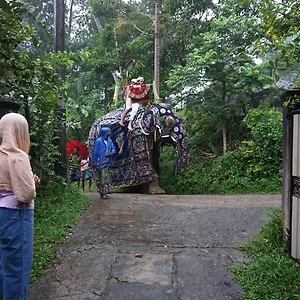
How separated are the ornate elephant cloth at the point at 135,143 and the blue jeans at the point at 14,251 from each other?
246 inches

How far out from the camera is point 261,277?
3.29 metres

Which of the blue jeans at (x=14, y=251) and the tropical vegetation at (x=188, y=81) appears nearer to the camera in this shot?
the blue jeans at (x=14, y=251)

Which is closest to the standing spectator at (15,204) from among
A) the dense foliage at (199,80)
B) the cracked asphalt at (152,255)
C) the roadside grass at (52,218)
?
the cracked asphalt at (152,255)

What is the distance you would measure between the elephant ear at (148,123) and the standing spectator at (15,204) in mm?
6167

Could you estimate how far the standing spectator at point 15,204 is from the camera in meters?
2.62

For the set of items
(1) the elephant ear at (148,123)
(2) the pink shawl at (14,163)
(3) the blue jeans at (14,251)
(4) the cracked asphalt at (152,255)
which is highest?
(1) the elephant ear at (148,123)

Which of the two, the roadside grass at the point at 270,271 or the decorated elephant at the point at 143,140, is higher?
the decorated elephant at the point at 143,140

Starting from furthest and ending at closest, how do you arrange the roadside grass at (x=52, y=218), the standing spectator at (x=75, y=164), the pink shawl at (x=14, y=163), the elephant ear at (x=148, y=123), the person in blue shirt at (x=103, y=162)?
1. the standing spectator at (x=75, y=164)
2. the elephant ear at (x=148, y=123)
3. the person in blue shirt at (x=103, y=162)
4. the roadside grass at (x=52, y=218)
5. the pink shawl at (x=14, y=163)

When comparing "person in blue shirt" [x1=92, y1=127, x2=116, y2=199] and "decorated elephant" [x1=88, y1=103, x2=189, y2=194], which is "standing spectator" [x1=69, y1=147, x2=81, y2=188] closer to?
"decorated elephant" [x1=88, y1=103, x2=189, y2=194]

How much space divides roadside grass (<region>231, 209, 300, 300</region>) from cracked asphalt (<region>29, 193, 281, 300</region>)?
11 centimetres

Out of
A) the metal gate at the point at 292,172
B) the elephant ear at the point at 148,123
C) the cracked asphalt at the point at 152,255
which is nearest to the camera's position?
the cracked asphalt at the point at 152,255

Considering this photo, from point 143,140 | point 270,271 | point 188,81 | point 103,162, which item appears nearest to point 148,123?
point 143,140

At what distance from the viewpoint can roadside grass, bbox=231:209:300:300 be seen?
305 cm

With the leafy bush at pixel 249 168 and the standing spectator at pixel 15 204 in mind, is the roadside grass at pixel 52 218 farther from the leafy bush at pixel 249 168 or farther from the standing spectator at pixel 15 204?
the leafy bush at pixel 249 168
